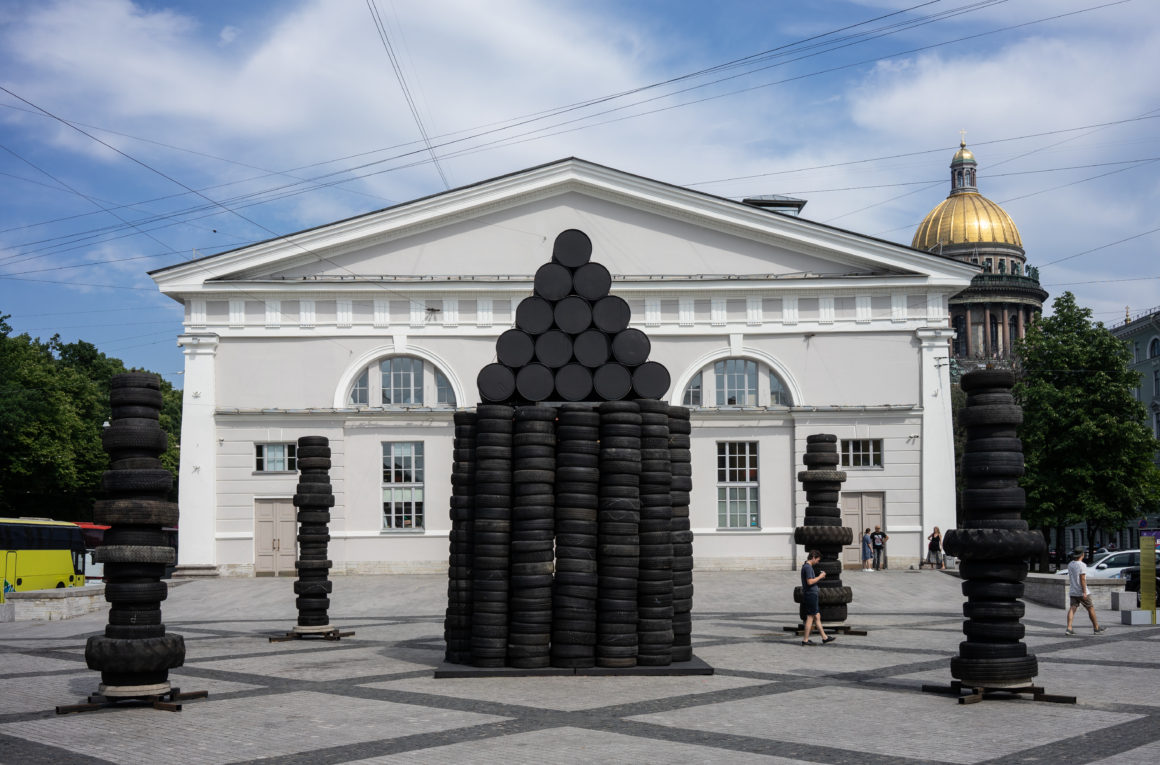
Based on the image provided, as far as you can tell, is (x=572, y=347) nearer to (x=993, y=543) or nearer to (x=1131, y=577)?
(x=993, y=543)

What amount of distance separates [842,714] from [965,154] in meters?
126

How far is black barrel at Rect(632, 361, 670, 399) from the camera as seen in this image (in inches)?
713

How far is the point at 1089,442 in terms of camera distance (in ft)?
172

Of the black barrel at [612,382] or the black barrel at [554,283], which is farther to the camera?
the black barrel at [554,283]

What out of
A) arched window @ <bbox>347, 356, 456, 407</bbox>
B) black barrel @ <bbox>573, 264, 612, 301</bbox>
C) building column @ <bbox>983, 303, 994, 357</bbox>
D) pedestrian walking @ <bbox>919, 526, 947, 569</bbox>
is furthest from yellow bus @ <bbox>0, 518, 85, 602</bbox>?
building column @ <bbox>983, 303, 994, 357</bbox>

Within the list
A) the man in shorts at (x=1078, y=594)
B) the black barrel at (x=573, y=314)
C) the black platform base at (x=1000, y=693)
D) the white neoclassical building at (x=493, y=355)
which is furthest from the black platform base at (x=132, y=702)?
the white neoclassical building at (x=493, y=355)

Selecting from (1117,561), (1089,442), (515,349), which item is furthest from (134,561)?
(1089,442)

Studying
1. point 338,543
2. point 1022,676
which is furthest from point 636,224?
point 1022,676

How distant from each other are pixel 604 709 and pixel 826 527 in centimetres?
1056

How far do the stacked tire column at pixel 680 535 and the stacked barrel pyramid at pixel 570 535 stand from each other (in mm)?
20

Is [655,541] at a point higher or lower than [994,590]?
higher

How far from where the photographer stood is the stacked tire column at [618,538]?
1650 cm

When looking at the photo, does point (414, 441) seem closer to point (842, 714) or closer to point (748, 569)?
point (748, 569)

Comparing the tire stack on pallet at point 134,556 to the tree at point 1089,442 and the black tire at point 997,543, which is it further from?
the tree at point 1089,442
